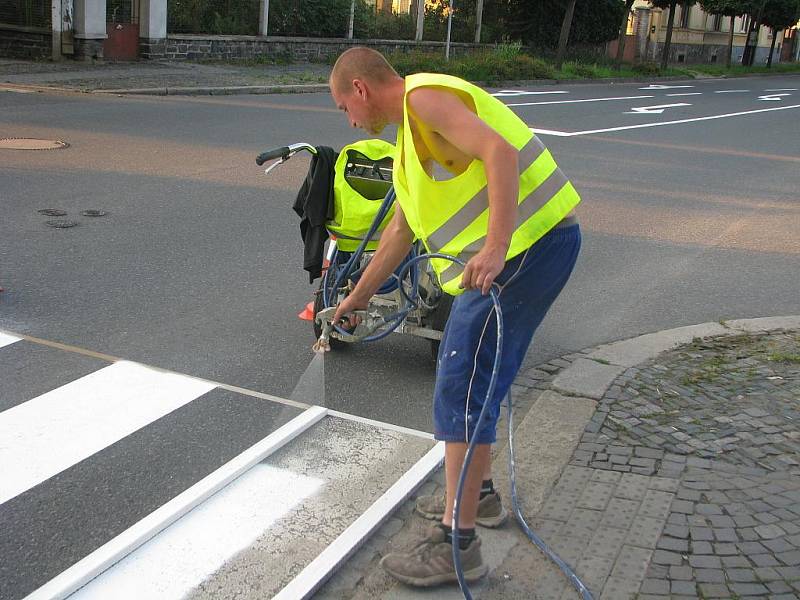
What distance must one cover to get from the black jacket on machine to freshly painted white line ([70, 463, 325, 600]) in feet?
5.29

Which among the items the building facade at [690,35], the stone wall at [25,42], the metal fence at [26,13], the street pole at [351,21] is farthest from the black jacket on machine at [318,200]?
the building facade at [690,35]

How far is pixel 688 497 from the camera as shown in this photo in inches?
156

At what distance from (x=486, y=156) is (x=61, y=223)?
19.3 feet

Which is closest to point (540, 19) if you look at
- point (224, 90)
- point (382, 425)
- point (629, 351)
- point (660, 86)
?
point (660, 86)

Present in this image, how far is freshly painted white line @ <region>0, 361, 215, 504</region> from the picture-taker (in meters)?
4.14

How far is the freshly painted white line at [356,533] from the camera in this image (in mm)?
3266

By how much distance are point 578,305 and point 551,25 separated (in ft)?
116

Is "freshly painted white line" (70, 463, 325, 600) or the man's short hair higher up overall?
the man's short hair

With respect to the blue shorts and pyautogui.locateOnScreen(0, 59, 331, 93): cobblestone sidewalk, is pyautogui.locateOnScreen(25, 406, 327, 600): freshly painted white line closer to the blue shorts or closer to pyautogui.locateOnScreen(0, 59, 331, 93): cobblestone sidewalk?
the blue shorts

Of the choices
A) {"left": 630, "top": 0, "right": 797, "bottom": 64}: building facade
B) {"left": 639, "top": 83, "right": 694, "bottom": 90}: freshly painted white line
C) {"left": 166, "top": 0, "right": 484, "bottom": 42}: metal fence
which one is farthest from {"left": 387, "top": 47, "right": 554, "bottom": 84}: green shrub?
{"left": 630, "top": 0, "right": 797, "bottom": 64}: building facade

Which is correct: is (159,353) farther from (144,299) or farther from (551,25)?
(551,25)

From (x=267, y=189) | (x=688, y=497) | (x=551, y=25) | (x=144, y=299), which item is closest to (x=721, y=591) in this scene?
(x=688, y=497)

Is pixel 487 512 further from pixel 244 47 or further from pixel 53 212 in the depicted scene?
pixel 244 47

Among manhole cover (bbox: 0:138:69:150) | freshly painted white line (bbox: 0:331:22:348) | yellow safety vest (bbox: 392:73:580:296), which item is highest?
yellow safety vest (bbox: 392:73:580:296)
